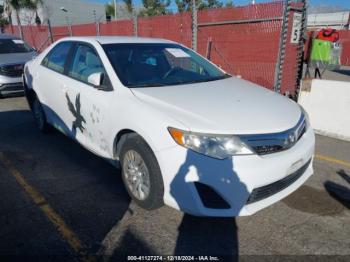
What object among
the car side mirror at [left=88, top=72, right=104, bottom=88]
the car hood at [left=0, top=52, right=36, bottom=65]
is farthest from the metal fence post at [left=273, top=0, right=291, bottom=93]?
the car hood at [left=0, top=52, right=36, bottom=65]

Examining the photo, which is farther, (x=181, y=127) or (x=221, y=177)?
(x=181, y=127)

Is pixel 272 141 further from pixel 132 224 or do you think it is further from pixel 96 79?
pixel 96 79

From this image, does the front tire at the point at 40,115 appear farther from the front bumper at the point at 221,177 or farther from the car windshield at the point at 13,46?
the car windshield at the point at 13,46

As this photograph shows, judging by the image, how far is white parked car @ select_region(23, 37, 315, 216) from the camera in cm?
234

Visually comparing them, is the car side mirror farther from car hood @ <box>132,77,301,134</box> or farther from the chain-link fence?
the chain-link fence

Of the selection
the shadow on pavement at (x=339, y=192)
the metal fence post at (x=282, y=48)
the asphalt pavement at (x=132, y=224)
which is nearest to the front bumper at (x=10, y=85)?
the asphalt pavement at (x=132, y=224)

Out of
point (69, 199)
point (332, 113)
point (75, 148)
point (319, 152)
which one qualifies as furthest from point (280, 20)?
point (69, 199)

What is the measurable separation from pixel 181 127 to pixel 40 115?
3.45 metres

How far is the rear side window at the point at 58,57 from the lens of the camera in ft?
Result: 13.6

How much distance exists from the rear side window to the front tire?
0.70m

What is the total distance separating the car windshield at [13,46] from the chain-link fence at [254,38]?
14.2 ft

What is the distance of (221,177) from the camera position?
2.29 metres

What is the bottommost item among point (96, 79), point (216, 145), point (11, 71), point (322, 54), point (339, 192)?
point (339, 192)

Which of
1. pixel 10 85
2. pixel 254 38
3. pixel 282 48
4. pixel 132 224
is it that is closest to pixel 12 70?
pixel 10 85
